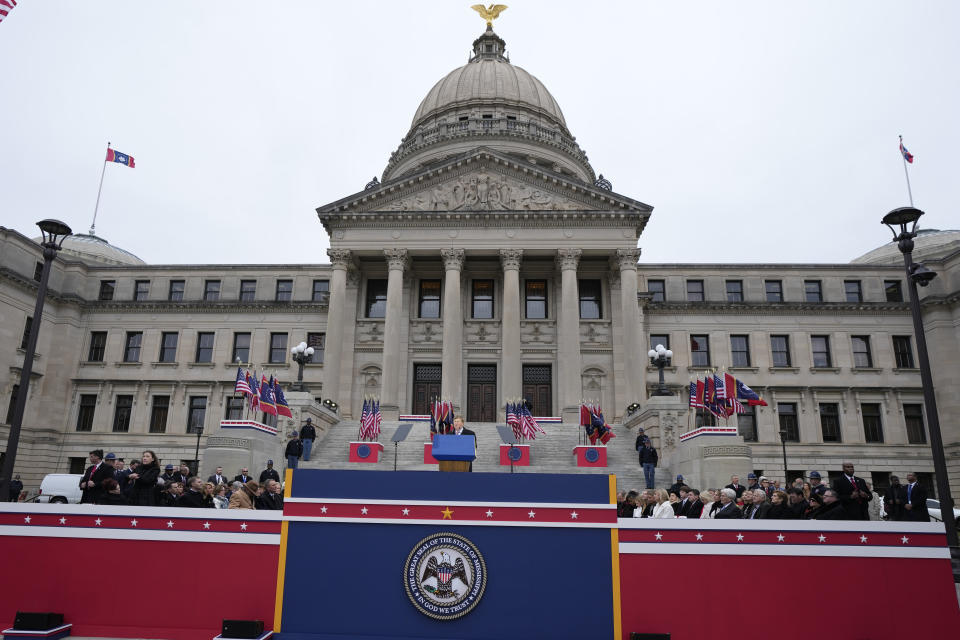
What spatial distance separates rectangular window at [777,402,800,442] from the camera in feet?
144

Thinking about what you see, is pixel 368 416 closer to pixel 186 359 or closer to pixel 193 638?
pixel 193 638

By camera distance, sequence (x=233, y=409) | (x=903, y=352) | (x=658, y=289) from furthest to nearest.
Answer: (x=658, y=289) → (x=233, y=409) → (x=903, y=352)

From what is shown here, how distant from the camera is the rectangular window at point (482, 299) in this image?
136 feet

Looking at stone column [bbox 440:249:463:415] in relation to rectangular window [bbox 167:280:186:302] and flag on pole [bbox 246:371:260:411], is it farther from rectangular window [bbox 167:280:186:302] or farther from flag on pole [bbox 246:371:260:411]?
rectangular window [bbox 167:280:186:302]

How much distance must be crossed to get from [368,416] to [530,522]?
21.9 metres

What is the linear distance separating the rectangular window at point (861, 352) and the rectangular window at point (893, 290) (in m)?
4.08

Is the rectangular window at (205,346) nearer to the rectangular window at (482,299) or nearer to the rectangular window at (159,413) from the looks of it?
the rectangular window at (159,413)

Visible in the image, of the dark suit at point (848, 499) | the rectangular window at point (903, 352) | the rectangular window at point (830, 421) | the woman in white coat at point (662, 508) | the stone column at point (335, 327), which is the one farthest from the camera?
the rectangular window at point (903, 352)

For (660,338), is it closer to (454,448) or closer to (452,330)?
(452,330)

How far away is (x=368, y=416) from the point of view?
1107 inches

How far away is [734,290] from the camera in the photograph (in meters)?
48.2

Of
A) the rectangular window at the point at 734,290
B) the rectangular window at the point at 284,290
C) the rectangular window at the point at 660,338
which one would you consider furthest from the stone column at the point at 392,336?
the rectangular window at the point at 734,290

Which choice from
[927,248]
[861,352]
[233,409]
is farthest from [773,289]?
[233,409]

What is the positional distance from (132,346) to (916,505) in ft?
161
